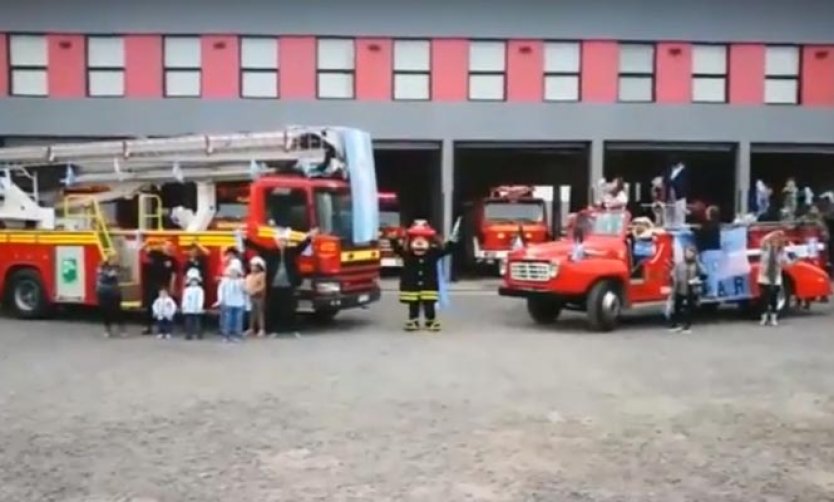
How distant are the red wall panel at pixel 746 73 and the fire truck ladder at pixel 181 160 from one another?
54.2 ft

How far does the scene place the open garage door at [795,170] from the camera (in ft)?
111

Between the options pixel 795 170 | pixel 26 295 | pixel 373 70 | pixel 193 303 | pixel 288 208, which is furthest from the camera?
pixel 795 170

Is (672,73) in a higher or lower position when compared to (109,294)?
higher

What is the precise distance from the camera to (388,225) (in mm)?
30625

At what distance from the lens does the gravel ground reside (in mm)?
7836

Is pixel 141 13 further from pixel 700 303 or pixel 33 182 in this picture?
pixel 700 303

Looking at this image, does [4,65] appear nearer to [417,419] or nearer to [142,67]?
[142,67]

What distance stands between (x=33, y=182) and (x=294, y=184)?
6.22 meters

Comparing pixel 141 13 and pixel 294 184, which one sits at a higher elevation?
pixel 141 13

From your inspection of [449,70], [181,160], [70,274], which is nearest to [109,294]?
[70,274]

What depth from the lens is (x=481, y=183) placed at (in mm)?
36938

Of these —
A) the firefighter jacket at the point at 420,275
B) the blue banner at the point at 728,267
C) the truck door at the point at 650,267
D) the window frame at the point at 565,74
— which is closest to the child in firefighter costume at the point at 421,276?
the firefighter jacket at the point at 420,275

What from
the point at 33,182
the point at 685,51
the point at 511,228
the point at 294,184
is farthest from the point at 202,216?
the point at 685,51

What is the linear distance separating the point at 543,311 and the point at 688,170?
55.1 feet
